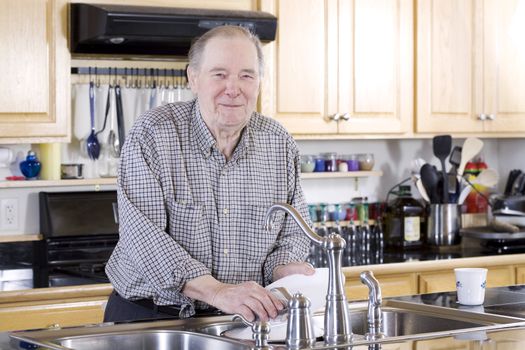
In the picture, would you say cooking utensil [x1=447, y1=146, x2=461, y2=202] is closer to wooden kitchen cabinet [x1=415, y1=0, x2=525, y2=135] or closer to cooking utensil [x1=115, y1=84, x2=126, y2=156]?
wooden kitchen cabinet [x1=415, y1=0, x2=525, y2=135]

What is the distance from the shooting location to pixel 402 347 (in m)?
1.84

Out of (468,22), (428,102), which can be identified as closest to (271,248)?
(428,102)

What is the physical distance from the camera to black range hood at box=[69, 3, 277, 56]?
345 cm

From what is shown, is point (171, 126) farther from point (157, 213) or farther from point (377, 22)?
point (377, 22)

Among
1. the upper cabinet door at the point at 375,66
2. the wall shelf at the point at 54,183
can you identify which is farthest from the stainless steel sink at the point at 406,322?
the upper cabinet door at the point at 375,66

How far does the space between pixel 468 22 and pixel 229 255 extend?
239 centimetres

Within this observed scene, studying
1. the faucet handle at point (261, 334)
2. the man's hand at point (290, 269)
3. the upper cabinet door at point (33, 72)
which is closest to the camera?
the faucet handle at point (261, 334)

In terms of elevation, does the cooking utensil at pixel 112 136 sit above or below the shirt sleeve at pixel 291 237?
above

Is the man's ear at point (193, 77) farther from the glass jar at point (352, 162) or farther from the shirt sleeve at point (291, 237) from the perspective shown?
the glass jar at point (352, 162)

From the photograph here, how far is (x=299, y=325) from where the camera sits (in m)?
1.84

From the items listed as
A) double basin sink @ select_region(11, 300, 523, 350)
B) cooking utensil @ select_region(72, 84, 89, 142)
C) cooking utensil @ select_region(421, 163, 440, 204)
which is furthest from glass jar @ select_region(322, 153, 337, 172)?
double basin sink @ select_region(11, 300, 523, 350)

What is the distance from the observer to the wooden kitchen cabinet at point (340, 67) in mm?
3951

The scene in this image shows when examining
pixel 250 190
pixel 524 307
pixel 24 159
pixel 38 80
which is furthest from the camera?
pixel 24 159

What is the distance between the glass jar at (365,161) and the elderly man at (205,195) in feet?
6.38
